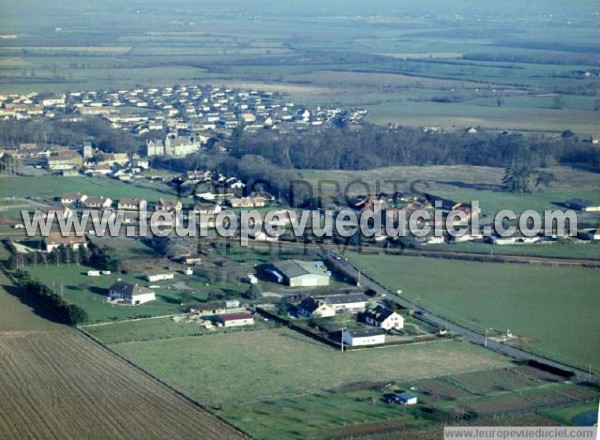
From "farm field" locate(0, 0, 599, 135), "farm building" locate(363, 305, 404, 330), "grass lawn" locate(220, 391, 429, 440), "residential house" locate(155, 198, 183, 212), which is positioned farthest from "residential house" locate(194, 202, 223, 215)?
"farm field" locate(0, 0, 599, 135)

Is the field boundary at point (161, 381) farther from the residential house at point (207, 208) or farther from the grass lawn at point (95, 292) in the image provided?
the residential house at point (207, 208)

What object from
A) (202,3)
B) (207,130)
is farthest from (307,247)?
(202,3)

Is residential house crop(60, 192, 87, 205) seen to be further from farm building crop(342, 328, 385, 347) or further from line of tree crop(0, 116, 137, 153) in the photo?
farm building crop(342, 328, 385, 347)

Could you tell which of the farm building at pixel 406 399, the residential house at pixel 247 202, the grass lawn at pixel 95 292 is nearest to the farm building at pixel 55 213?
the residential house at pixel 247 202

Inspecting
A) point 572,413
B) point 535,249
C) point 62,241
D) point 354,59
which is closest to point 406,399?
point 572,413

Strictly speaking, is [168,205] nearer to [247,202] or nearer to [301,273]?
[247,202]

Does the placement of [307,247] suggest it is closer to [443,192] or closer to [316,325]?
[316,325]
